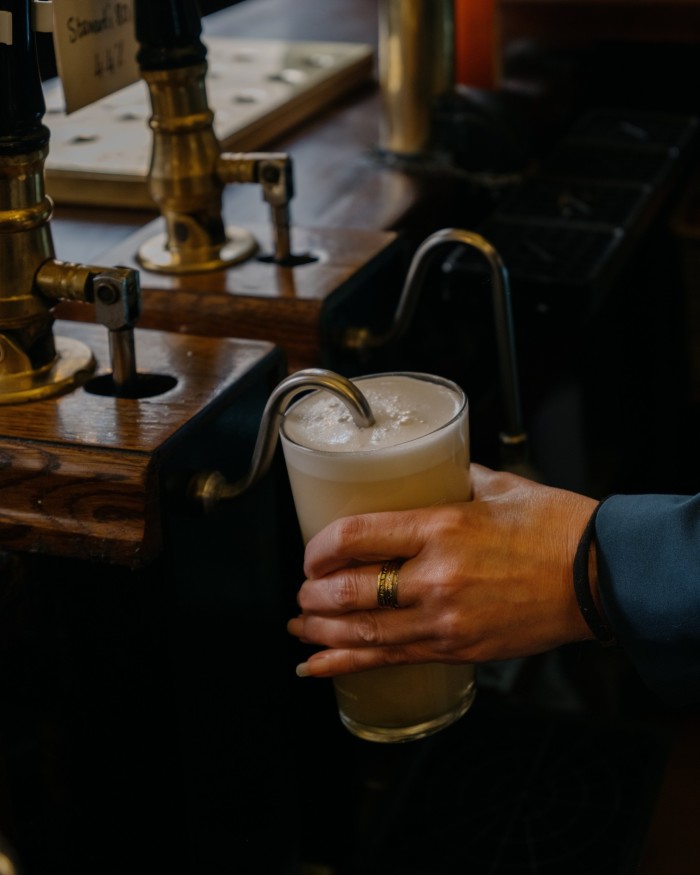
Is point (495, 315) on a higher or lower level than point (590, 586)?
higher

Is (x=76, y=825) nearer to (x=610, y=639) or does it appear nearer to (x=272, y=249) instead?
(x=610, y=639)

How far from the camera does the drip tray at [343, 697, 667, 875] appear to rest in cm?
162

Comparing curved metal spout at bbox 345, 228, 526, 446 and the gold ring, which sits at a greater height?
curved metal spout at bbox 345, 228, 526, 446

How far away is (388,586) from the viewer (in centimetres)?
115

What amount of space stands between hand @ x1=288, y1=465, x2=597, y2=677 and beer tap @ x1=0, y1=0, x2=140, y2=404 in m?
0.30

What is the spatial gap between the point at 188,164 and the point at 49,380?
414 millimetres

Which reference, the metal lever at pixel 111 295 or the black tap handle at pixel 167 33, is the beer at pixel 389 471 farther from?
the black tap handle at pixel 167 33

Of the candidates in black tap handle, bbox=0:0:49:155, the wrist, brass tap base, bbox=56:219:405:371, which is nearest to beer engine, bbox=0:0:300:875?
black tap handle, bbox=0:0:49:155

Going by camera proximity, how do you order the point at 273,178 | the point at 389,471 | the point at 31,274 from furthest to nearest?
the point at 273,178
the point at 31,274
the point at 389,471

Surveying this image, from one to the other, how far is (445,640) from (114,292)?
1.48 ft

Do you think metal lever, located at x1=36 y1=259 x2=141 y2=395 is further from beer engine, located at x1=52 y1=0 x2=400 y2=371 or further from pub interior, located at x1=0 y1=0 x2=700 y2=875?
beer engine, located at x1=52 y1=0 x2=400 y2=371

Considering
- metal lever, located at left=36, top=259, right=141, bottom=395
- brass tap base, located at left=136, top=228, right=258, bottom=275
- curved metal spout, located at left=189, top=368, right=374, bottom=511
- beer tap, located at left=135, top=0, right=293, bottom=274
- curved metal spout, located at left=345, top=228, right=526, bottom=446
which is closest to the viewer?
curved metal spout, located at left=189, top=368, right=374, bottom=511

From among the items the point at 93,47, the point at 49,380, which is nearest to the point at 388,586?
the point at 49,380

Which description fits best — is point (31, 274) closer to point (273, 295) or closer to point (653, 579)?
point (273, 295)
